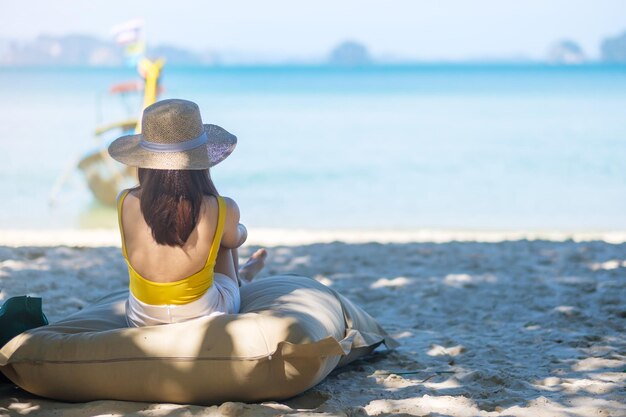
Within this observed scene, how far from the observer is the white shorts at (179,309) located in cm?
333

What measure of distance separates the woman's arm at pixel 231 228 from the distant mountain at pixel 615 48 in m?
97.3

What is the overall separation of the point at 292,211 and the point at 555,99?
2962 centimetres

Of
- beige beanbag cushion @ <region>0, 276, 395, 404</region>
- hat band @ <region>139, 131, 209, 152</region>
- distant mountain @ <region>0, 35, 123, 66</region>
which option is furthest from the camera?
distant mountain @ <region>0, 35, 123, 66</region>

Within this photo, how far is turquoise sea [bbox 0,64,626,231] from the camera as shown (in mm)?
14477

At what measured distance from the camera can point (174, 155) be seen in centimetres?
322

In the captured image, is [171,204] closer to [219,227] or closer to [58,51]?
[219,227]

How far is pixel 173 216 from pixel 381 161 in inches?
695

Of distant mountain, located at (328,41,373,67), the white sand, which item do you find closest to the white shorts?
the white sand

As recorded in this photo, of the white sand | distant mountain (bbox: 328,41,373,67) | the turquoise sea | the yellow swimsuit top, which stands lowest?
the turquoise sea

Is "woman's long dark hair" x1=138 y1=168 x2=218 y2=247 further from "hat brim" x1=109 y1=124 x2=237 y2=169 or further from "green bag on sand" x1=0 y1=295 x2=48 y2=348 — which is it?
"green bag on sand" x1=0 y1=295 x2=48 y2=348

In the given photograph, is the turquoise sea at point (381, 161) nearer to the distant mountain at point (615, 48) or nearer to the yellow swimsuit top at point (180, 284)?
the yellow swimsuit top at point (180, 284)

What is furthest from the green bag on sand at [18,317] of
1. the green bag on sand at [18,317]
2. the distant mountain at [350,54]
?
the distant mountain at [350,54]

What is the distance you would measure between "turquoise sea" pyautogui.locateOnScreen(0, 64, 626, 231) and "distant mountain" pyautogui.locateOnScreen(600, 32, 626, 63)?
56.2 metres

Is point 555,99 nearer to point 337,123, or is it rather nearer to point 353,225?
point 337,123
